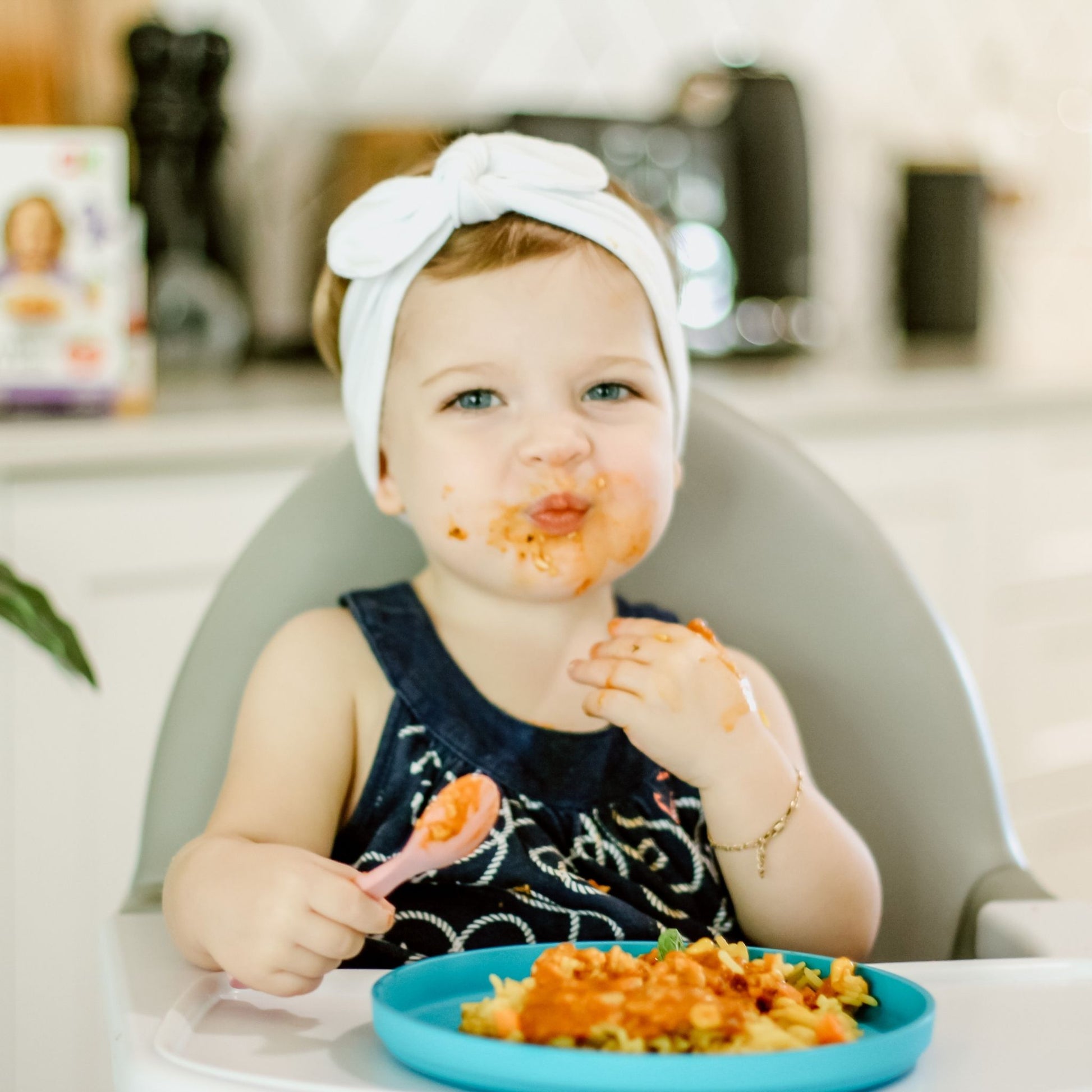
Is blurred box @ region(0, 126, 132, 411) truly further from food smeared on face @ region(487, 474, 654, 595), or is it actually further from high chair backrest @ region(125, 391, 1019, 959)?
food smeared on face @ region(487, 474, 654, 595)

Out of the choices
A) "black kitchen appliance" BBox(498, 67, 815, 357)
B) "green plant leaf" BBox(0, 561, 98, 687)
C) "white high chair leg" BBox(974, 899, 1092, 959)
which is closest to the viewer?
"white high chair leg" BBox(974, 899, 1092, 959)

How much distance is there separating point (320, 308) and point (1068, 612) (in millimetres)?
1467

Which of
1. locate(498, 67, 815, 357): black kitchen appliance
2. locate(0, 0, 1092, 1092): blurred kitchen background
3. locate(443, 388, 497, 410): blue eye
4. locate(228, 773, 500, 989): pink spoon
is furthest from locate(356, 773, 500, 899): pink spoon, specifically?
locate(498, 67, 815, 357): black kitchen appliance

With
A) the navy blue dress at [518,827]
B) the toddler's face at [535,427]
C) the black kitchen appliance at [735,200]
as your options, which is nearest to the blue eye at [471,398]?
the toddler's face at [535,427]

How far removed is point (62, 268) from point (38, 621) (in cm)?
48

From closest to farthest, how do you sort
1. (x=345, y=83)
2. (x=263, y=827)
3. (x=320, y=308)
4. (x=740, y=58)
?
(x=263, y=827) < (x=320, y=308) < (x=345, y=83) < (x=740, y=58)

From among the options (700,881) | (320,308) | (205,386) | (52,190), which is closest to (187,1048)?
(700,881)

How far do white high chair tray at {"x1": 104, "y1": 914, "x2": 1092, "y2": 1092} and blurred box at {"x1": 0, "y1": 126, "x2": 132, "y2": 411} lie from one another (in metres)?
0.75

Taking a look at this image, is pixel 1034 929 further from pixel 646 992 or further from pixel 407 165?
pixel 407 165

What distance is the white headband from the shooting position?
853 mm

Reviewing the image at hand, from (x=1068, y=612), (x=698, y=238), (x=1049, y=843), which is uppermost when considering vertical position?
(x=698, y=238)

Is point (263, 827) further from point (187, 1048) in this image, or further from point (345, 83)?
point (345, 83)

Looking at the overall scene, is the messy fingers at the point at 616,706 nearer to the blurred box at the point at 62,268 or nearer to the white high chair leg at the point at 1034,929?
the white high chair leg at the point at 1034,929

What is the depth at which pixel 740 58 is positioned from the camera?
239 centimetres
